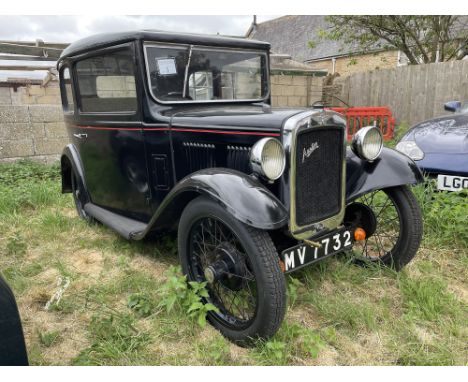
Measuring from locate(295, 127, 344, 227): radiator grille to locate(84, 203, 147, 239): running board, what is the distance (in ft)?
4.16

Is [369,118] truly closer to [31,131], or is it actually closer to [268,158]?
[31,131]

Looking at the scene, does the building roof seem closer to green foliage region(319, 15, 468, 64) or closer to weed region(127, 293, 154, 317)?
green foliage region(319, 15, 468, 64)

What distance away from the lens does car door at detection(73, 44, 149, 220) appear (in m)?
2.75

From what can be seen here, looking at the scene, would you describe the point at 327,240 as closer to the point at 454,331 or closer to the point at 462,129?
the point at 454,331

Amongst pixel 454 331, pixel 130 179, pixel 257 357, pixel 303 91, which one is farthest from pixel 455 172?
pixel 303 91

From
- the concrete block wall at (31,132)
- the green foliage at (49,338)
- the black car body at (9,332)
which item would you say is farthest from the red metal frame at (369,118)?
the black car body at (9,332)

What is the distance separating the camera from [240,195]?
1872mm

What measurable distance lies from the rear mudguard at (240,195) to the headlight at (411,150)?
2193mm

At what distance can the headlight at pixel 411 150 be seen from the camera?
3501 millimetres

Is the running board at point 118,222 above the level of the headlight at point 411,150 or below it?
below

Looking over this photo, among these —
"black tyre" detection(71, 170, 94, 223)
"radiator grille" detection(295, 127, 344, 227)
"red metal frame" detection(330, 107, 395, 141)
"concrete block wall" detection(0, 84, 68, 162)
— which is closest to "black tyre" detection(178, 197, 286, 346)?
"radiator grille" detection(295, 127, 344, 227)

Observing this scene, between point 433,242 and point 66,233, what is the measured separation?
127 inches

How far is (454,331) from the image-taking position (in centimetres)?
202

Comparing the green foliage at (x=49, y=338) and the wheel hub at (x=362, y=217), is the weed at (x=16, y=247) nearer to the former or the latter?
the green foliage at (x=49, y=338)
